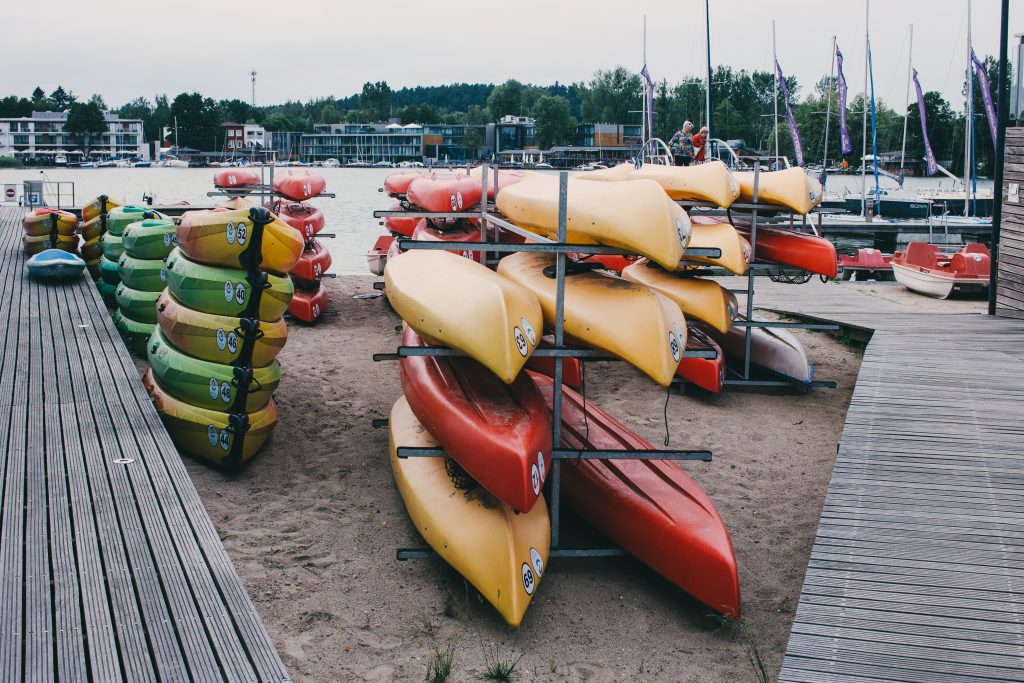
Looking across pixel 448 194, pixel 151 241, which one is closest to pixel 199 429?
pixel 151 241

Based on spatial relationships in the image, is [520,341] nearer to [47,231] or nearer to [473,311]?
[473,311]

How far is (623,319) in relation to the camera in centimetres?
570

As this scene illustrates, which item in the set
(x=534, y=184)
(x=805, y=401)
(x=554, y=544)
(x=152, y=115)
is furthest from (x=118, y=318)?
(x=152, y=115)

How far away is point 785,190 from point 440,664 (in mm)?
6942

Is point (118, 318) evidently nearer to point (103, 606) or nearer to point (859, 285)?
point (103, 606)

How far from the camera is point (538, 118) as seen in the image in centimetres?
9612

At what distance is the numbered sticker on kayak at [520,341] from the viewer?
17.3 feet

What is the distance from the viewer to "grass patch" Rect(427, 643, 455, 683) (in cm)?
460

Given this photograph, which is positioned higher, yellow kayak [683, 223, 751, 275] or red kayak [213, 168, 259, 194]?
red kayak [213, 168, 259, 194]

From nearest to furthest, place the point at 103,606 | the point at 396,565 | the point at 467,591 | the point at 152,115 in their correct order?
1. the point at 103,606
2. the point at 467,591
3. the point at 396,565
4. the point at 152,115

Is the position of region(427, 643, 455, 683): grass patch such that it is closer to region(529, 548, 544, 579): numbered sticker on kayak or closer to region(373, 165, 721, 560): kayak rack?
region(529, 548, 544, 579): numbered sticker on kayak

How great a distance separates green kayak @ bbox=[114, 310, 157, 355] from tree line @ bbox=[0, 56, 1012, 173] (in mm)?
18774

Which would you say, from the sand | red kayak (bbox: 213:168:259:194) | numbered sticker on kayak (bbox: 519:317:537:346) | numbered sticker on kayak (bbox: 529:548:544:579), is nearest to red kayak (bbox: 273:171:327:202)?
red kayak (bbox: 213:168:259:194)

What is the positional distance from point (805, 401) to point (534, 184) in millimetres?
4552
